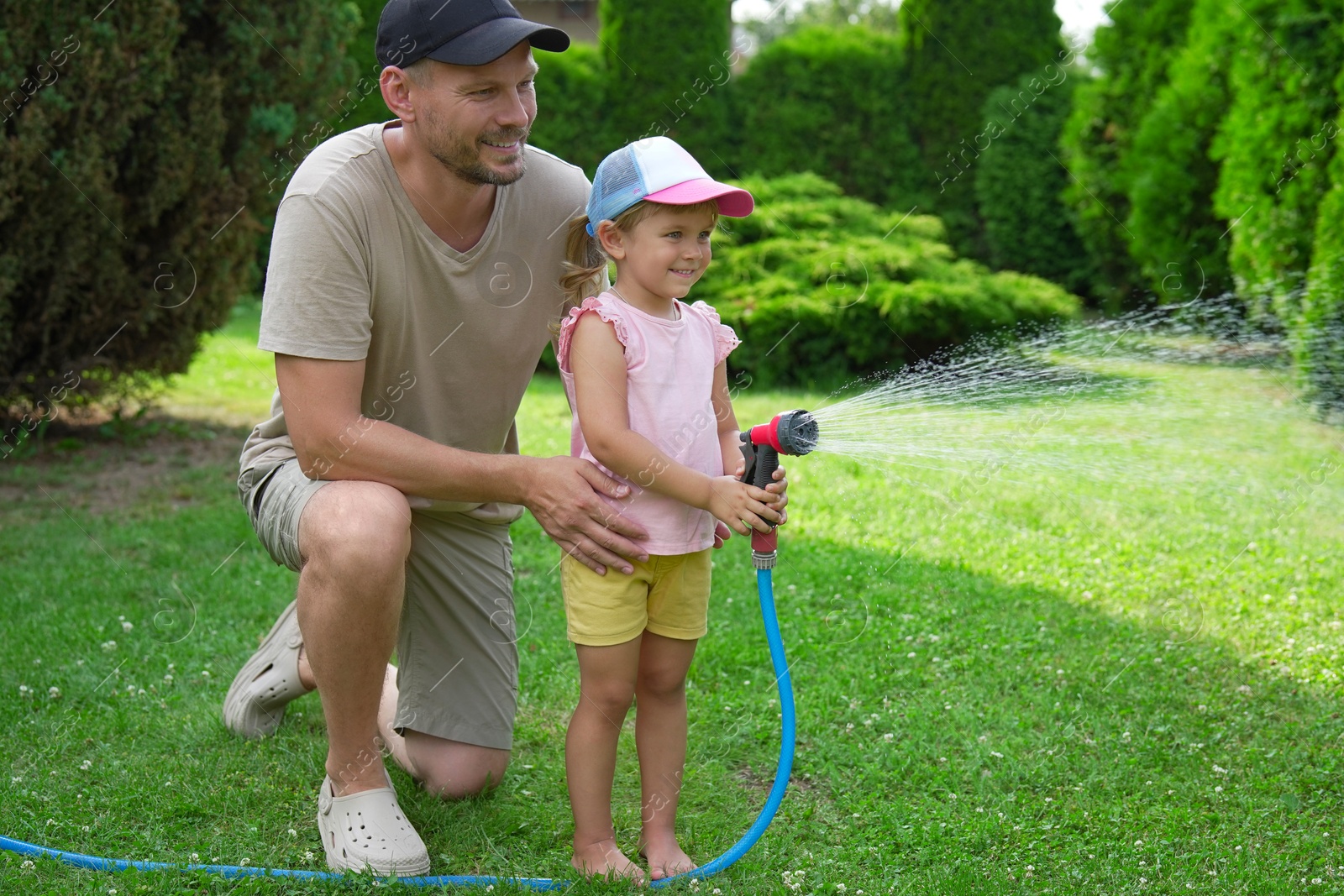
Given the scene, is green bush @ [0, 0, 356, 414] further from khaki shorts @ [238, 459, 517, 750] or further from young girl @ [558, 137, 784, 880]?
young girl @ [558, 137, 784, 880]

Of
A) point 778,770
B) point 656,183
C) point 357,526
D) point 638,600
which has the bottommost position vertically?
point 778,770

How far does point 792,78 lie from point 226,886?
10.3 metres

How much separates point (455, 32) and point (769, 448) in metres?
1.18

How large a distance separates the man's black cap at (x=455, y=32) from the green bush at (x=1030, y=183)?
9.07m

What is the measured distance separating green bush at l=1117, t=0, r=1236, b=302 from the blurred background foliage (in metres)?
0.02

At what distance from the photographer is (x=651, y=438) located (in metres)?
2.50

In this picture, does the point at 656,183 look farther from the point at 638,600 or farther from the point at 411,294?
the point at 638,600

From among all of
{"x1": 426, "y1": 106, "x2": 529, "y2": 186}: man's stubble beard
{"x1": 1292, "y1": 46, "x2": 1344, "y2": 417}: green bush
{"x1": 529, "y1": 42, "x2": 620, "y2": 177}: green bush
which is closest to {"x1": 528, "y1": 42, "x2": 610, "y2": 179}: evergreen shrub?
{"x1": 529, "y1": 42, "x2": 620, "y2": 177}: green bush

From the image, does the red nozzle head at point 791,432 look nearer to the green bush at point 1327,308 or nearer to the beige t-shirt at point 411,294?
the beige t-shirt at point 411,294

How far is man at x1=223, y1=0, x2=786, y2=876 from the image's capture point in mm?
2568

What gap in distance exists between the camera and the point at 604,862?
101 inches

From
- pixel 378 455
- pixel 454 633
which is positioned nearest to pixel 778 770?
pixel 454 633

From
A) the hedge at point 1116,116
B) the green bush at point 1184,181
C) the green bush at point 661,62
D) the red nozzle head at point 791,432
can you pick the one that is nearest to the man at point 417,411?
the red nozzle head at point 791,432

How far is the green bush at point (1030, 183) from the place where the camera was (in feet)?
36.0
